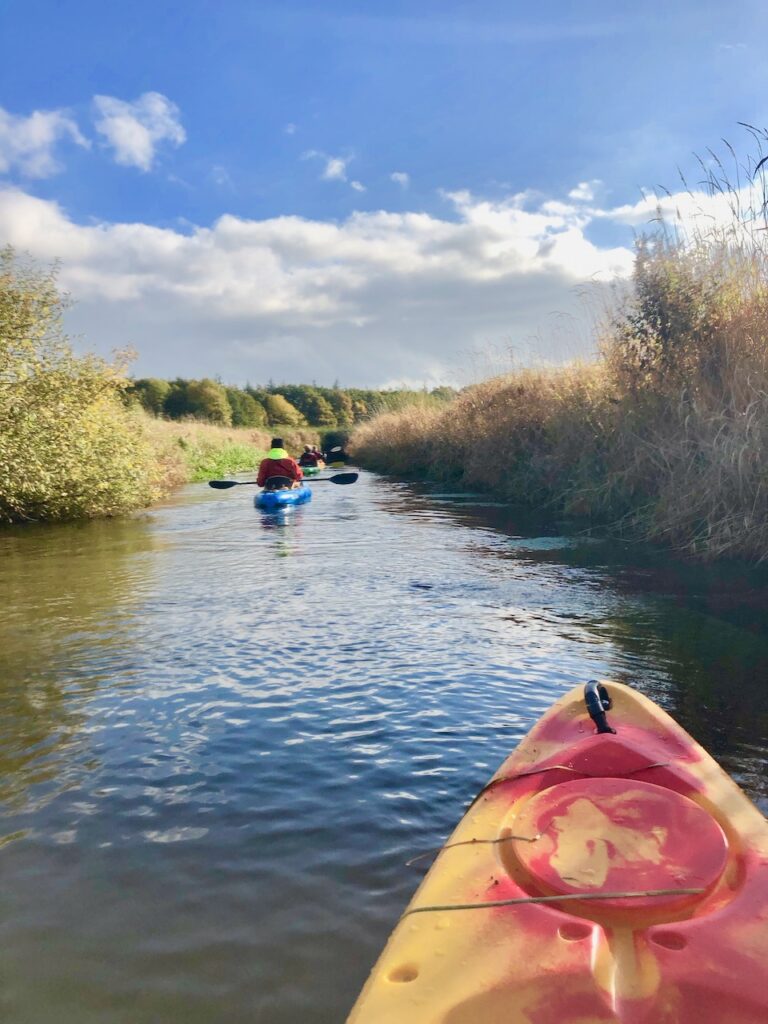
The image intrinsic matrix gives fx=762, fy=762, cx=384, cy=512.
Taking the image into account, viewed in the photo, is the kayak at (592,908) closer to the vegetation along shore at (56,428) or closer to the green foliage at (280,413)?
the vegetation along shore at (56,428)

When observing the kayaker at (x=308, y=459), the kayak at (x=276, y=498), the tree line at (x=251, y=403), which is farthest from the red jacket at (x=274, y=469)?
the tree line at (x=251, y=403)

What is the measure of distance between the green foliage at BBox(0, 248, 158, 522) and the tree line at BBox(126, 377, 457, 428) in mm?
25824

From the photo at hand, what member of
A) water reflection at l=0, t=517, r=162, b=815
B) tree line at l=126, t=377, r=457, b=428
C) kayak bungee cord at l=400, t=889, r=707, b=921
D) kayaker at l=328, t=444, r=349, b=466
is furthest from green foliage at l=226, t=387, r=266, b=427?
kayak bungee cord at l=400, t=889, r=707, b=921

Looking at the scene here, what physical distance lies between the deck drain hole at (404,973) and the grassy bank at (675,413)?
5.78 meters

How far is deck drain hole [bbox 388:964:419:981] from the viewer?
4.65 ft

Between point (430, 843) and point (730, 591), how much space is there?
14.6ft

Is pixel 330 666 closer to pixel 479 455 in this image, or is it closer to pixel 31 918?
pixel 31 918

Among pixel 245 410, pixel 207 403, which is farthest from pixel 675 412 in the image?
pixel 245 410

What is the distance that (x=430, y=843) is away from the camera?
2549mm

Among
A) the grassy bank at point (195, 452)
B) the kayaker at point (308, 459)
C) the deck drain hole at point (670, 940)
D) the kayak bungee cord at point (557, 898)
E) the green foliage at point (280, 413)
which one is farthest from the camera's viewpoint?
the green foliage at point (280, 413)

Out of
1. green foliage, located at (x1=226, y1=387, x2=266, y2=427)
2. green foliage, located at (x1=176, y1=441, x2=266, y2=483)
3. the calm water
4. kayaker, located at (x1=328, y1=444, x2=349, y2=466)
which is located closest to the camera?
the calm water

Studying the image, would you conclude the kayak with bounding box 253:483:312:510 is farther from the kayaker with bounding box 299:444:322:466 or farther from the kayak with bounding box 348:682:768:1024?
the kayak with bounding box 348:682:768:1024

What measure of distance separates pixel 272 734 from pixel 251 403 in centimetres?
5194

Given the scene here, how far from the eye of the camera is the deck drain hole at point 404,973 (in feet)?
4.65
